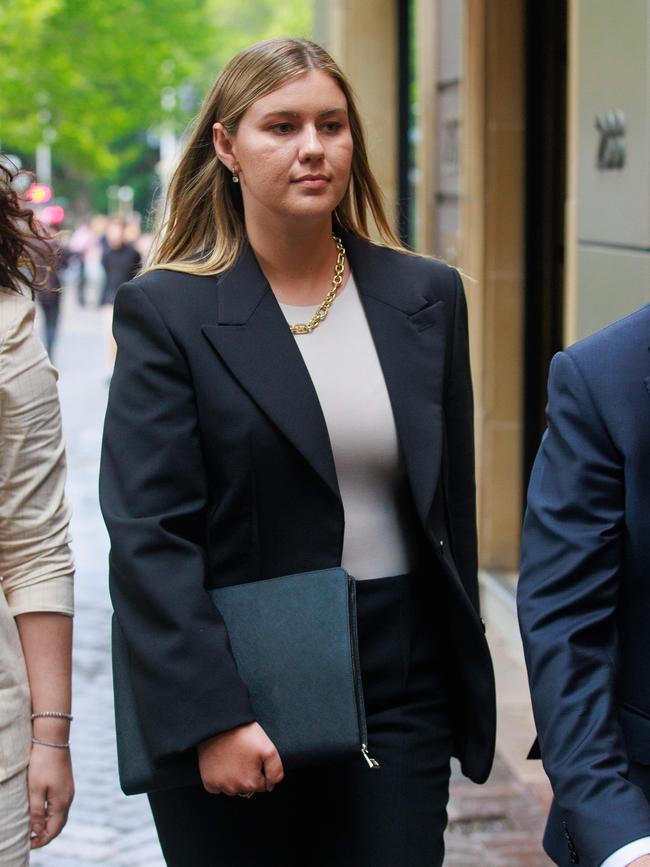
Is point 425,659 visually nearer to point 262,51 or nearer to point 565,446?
point 565,446

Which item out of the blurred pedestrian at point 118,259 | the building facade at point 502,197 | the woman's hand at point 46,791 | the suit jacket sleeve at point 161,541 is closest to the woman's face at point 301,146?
the suit jacket sleeve at point 161,541

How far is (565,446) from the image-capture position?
2480 mm

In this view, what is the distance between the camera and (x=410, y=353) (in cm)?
308

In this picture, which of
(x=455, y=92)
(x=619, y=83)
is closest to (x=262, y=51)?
(x=619, y=83)

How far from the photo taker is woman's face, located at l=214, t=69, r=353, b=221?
2971mm

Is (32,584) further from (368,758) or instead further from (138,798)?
(138,798)

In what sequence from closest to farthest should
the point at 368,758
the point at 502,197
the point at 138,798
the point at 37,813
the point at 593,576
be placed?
the point at 593,576 → the point at 37,813 → the point at 368,758 → the point at 138,798 → the point at 502,197

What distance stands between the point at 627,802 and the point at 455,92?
7.61 meters

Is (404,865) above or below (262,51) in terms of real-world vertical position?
below

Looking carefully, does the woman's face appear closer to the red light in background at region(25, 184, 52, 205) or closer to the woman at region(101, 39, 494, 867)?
the woman at region(101, 39, 494, 867)

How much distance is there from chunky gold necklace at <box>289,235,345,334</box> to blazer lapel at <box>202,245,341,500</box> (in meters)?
0.05

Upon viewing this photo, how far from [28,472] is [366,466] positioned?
0.61 m

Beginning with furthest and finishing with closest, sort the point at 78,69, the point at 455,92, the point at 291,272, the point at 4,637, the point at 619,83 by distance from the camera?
the point at 78,69, the point at 455,92, the point at 619,83, the point at 291,272, the point at 4,637

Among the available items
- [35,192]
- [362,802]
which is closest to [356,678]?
[362,802]
